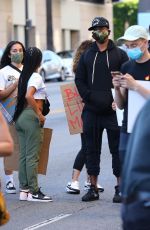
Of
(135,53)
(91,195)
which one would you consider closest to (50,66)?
(91,195)

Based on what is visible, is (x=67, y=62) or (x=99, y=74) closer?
(x=99, y=74)

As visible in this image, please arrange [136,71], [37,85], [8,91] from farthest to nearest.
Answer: [8,91] → [37,85] → [136,71]

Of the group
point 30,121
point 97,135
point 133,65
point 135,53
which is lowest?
point 97,135

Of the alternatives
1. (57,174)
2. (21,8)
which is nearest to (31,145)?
(57,174)

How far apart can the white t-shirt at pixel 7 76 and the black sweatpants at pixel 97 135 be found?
103 centimetres

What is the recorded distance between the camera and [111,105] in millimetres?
8312

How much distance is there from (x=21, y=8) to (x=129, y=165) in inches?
1944

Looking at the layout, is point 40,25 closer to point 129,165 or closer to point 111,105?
point 111,105

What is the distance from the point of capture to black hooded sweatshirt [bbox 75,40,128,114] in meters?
8.27

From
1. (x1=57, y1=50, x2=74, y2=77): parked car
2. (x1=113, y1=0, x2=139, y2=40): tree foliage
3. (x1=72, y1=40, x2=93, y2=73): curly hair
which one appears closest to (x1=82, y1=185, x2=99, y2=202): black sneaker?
(x1=72, y1=40, x2=93, y2=73): curly hair

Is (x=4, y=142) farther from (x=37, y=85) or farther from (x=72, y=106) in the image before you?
(x=72, y=106)

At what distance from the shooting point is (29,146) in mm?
8688

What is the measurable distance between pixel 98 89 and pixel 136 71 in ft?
3.90

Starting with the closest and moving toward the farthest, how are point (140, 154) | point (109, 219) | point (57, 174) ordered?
point (140, 154), point (109, 219), point (57, 174)
